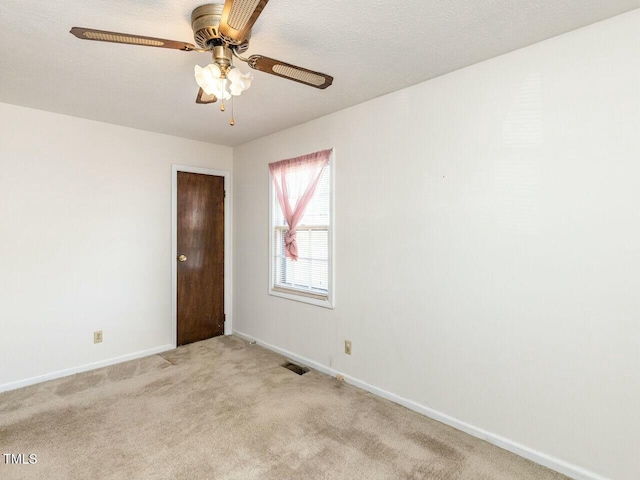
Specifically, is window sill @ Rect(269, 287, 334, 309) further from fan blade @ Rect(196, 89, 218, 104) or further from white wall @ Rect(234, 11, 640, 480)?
fan blade @ Rect(196, 89, 218, 104)

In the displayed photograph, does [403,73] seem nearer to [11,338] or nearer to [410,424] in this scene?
[410,424]

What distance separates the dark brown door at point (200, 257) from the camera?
4.01 m

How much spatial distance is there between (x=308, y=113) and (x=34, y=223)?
267 cm

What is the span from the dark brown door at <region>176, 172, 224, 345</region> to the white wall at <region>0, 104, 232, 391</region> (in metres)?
0.17

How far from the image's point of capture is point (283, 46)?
202cm

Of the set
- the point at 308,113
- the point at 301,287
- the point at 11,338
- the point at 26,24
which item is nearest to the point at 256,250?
the point at 301,287

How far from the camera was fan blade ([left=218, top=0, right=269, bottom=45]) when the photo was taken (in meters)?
1.23

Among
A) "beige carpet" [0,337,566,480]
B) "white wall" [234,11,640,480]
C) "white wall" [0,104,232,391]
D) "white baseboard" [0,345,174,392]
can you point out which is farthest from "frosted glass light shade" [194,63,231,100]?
"white baseboard" [0,345,174,392]

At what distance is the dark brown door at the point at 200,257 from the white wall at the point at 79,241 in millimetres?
172

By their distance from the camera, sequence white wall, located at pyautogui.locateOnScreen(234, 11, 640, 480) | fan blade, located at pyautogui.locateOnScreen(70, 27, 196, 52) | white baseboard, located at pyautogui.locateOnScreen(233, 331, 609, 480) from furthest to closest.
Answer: white baseboard, located at pyautogui.locateOnScreen(233, 331, 609, 480) → white wall, located at pyautogui.locateOnScreen(234, 11, 640, 480) → fan blade, located at pyautogui.locateOnScreen(70, 27, 196, 52)

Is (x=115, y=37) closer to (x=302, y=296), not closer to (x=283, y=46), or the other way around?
(x=283, y=46)

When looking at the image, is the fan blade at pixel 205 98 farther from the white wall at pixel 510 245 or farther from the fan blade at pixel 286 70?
the white wall at pixel 510 245

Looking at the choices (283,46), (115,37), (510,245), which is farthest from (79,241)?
(510,245)

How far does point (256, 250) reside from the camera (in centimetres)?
411
